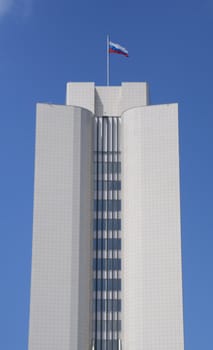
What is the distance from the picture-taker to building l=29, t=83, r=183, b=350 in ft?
250

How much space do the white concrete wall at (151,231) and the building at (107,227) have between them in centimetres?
10

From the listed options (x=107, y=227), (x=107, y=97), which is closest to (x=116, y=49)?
(x=107, y=97)

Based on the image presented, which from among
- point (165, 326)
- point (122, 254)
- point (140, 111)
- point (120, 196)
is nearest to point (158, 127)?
point (140, 111)

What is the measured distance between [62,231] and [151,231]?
881 cm

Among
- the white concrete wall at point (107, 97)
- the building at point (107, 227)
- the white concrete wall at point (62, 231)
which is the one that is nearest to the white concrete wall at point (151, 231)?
the building at point (107, 227)

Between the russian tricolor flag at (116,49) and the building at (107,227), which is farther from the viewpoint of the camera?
the russian tricolor flag at (116,49)

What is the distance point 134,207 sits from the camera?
8069 centimetres

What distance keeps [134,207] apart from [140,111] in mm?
10446

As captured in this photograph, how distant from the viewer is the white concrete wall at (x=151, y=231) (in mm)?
75688

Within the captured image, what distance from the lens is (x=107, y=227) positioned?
271ft

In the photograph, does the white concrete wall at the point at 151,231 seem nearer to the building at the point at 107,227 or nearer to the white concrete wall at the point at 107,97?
the building at the point at 107,227

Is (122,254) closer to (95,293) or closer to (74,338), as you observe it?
(95,293)

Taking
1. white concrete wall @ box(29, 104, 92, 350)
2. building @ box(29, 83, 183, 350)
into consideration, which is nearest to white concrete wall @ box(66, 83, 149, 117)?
building @ box(29, 83, 183, 350)

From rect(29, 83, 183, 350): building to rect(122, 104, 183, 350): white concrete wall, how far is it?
98mm
